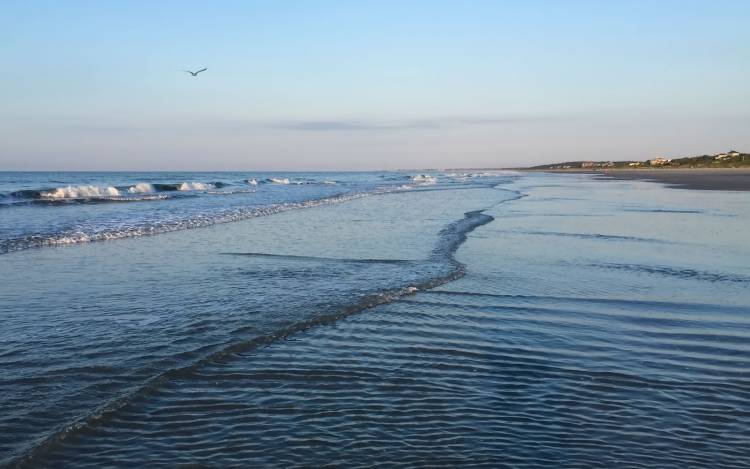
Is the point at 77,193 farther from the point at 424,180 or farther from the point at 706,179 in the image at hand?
the point at 706,179

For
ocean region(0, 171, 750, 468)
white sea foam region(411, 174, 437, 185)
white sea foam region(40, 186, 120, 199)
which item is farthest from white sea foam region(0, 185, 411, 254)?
white sea foam region(411, 174, 437, 185)

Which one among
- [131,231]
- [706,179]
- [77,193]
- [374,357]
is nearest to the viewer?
[374,357]

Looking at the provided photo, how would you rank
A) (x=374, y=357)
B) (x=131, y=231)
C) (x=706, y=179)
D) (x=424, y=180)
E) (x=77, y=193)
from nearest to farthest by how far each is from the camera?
(x=374, y=357) → (x=131, y=231) → (x=77, y=193) → (x=706, y=179) → (x=424, y=180)

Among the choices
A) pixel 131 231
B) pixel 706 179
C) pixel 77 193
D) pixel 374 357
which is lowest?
pixel 374 357

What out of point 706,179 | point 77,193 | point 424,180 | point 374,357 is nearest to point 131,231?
point 374,357

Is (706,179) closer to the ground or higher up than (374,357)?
higher up

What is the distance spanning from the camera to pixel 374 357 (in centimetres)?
655

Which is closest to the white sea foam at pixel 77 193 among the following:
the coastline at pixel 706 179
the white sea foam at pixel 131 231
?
the white sea foam at pixel 131 231

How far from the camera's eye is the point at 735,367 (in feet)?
20.6

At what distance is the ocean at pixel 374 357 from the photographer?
446cm

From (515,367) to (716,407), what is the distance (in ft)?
5.66

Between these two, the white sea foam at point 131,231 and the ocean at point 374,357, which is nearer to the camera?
the ocean at point 374,357

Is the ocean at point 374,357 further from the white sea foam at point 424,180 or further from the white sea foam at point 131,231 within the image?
the white sea foam at point 424,180

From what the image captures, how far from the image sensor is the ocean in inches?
176
